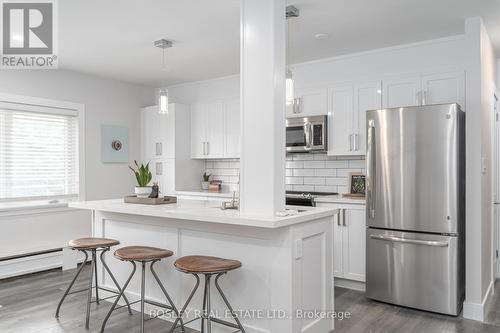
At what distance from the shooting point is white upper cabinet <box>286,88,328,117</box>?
4.60 m

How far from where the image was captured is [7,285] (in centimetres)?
427

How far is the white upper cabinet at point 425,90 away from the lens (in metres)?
3.84

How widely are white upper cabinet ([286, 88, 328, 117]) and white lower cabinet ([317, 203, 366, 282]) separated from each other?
3.72ft

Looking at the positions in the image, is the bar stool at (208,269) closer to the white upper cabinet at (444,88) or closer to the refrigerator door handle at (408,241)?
the refrigerator door handle at (408,241)

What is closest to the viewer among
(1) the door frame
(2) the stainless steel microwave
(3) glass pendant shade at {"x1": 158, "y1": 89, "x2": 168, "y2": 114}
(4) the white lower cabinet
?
(3) glass pendant shade at {"x1": 158, "y1": 89, "x2": 168, "y2": 114}

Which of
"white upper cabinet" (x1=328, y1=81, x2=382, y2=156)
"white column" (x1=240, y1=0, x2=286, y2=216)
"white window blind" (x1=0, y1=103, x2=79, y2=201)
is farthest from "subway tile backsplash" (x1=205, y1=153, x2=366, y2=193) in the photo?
"white window blind" (x1=0, y1=103, x2=79, y2=201)

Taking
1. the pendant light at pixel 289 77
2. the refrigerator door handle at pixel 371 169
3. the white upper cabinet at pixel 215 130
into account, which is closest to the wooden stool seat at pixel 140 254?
the pendant light at pixel 289 77

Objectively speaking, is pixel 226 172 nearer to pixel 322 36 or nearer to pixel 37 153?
pixel 37 153

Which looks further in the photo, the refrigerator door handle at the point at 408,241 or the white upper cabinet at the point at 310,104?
the white upper cabinet at the point at 310,104

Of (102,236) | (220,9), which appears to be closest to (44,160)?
(102,236)

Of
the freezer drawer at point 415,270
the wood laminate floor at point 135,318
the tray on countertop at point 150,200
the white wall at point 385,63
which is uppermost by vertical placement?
the white wall at point 385,63

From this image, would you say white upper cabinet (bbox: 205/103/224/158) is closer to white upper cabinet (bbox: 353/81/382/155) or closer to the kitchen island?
white upper cabinet (bbox: 353/81/382/155)

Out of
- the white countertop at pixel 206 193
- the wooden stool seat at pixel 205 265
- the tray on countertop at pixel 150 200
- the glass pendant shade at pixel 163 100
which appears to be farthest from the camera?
the white countertop at pixel 206 193

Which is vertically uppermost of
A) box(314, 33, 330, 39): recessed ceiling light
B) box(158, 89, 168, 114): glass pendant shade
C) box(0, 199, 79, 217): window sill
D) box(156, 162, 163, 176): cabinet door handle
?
box(314, 33, 330, 39): recessed ceiling light
